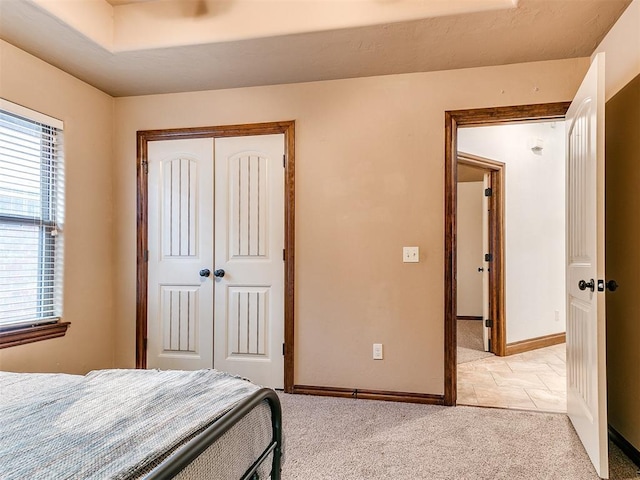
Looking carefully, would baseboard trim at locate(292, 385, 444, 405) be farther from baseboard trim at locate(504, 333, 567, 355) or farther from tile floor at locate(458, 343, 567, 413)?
baseboard trim at locate(504, 333, 567, 355)

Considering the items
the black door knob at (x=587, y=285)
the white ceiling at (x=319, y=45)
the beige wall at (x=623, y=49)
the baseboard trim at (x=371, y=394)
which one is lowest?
the baseboard trim at (x=371, y=394)

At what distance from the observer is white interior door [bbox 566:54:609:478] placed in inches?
77.7

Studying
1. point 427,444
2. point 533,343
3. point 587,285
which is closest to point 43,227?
point 427,444

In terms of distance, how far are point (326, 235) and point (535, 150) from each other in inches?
117

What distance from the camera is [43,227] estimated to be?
287 centimetres

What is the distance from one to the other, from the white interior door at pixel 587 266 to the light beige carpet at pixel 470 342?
1.75m

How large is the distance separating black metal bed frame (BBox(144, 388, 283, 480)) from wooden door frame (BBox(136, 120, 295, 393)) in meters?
1.72

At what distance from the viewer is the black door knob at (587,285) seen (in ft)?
6.65

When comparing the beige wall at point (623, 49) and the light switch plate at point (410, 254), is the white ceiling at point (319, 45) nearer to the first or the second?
the beige wall at point (623, 49)

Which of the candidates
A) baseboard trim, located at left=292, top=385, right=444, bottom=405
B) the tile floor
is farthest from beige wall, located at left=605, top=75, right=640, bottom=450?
baseboard trim, located at left=292, top=385, right=444, bottom=405

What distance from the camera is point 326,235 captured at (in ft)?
10.3

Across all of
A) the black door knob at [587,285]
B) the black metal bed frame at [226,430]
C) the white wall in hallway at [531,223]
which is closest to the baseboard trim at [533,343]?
the white wall in hallway at [531,223]

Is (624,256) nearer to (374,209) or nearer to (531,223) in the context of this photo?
(374,209)

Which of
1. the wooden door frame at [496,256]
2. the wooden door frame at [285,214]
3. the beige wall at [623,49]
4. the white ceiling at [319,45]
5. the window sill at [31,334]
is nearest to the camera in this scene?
the beige wall at [623,49]
